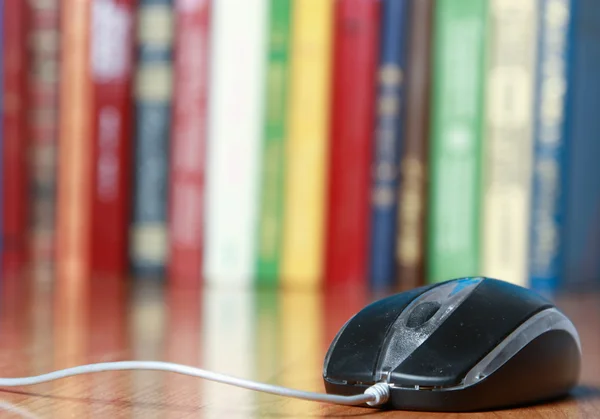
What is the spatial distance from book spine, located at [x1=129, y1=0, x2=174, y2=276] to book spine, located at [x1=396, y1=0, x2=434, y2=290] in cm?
32

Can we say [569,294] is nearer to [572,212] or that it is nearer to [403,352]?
[572,212]

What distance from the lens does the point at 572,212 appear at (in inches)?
42.0

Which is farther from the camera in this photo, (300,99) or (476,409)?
(300,99)

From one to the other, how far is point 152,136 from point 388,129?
32 centimetres

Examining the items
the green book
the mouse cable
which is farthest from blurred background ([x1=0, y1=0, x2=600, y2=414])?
the mouse cable

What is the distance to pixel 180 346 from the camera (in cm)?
64

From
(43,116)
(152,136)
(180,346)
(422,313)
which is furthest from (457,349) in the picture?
(43,116)

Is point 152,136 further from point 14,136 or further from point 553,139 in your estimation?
point 553,139

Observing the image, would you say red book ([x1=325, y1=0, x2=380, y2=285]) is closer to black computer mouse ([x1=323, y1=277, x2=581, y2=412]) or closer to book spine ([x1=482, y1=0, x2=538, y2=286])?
book spine ([x1=482, y1=0, x2=538, y2=286])

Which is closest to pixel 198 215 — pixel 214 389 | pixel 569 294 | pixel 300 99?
pixel 300 99

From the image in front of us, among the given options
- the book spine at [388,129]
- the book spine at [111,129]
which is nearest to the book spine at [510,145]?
the book spine at [388,129]

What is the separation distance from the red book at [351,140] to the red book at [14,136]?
448 millimetres

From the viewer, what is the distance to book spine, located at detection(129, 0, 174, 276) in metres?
Answer: 1.16

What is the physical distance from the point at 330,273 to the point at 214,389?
638 millimetres
